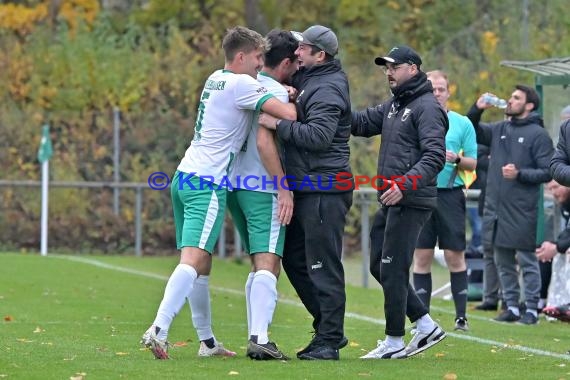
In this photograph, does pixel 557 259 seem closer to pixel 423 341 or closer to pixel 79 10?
pixel 423 341

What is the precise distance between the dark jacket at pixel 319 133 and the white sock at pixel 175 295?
985 mm

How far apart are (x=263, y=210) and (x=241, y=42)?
3.70 feet

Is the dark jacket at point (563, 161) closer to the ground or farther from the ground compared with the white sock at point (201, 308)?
farther from the ground

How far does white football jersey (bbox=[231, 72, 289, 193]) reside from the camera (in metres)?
9.16

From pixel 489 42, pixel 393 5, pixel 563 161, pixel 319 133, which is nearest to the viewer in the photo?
pixel 319 133

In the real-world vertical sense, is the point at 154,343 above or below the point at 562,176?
below

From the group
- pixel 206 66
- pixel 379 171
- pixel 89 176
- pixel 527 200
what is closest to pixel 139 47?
pixel 206 66

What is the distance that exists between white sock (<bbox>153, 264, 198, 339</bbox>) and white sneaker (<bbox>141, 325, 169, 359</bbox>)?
0.12 ft

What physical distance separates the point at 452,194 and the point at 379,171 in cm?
312

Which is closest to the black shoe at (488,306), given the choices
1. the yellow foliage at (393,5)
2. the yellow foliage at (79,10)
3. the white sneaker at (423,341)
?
the white sneaker at (423,341)

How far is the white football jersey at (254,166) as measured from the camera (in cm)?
916

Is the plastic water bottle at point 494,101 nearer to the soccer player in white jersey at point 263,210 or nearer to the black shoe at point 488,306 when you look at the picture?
the black shoe at point 488,306

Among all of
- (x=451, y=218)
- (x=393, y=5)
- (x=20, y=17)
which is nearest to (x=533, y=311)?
(x=451, y=218)

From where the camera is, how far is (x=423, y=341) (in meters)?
9.66
